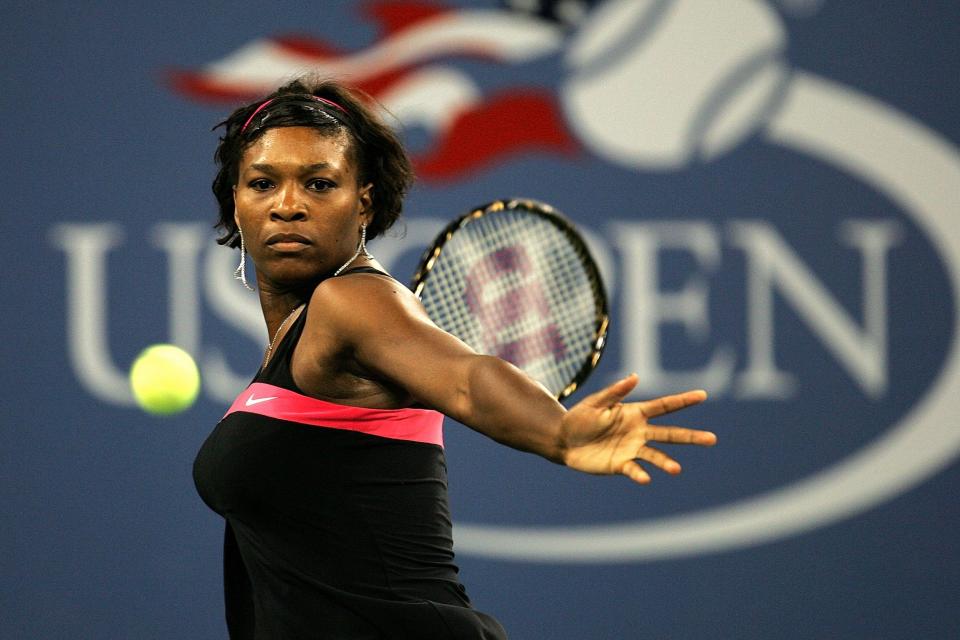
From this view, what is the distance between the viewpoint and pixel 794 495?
13.0 feet

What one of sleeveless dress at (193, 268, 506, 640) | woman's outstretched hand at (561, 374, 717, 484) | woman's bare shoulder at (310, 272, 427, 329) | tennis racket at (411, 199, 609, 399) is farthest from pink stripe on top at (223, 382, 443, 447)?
tennis racket at (411, 199, 609, 399)

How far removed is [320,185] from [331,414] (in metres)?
0.36

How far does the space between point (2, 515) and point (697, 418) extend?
2.25 m

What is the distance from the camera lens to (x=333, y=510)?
168 centimetres

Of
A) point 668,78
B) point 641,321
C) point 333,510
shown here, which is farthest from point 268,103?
point 668,78

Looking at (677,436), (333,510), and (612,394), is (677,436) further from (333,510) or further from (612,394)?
(333,510)

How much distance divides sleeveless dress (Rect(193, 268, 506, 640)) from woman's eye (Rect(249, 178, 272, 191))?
0.24 m

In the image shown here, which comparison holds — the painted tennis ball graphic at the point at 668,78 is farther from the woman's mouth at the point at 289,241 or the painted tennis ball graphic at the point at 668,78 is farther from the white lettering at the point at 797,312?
the woman's mouth at the point at 289,241

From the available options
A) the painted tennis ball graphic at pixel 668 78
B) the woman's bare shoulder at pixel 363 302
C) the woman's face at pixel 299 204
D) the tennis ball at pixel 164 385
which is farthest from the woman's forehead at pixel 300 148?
the painted tennis ball graphic at pixel 668 78

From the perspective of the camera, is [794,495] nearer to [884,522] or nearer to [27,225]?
[884,522]

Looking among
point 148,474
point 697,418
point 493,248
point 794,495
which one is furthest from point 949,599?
point 148,474

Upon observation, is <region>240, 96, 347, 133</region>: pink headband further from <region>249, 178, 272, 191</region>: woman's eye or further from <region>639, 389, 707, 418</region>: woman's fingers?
<region>639, 389, 707, 418</region>: woman's fingers

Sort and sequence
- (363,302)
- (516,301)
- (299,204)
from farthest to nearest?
(516,301) → (299,204) → (363,302)

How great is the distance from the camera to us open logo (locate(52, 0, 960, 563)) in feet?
13.0
